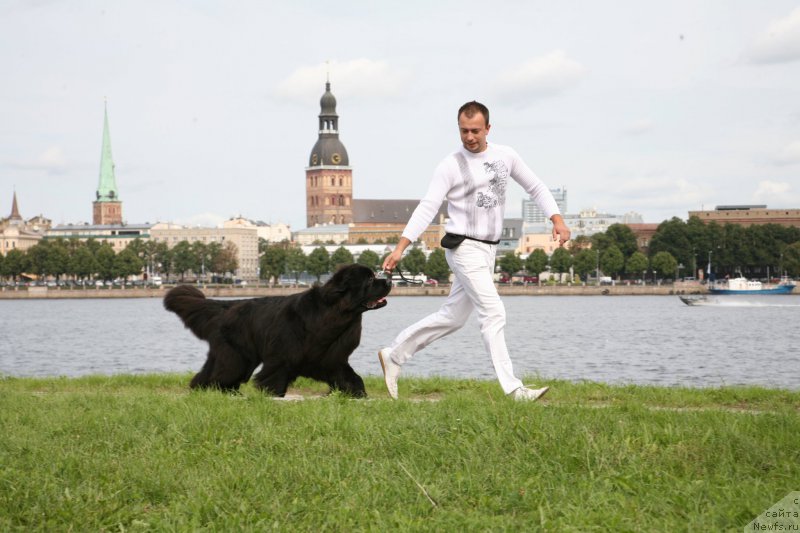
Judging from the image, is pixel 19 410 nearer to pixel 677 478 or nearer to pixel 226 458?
pixel 226 458

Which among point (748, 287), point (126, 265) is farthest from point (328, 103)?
point (748, 287)

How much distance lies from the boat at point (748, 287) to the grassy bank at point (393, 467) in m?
108

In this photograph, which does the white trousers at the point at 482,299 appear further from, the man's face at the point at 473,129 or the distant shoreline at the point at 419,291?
the distant shoreline at the point at 419,291

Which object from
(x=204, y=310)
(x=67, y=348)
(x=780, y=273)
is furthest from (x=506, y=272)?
(x=204, y=310)

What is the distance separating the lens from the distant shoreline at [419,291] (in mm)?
120375

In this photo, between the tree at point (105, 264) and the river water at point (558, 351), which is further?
the tree at point (105, 264)

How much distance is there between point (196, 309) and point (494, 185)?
99.8 inches

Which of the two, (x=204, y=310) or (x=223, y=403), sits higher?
(x=204, y=310)

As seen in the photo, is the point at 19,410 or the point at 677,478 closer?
the point at 677,478

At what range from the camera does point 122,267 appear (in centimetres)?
13600

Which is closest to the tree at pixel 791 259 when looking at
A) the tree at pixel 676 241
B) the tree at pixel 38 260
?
the tree at pixel 676 241

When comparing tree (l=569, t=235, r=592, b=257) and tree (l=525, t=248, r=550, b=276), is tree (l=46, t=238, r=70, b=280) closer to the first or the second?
tree (l=525, t=248, r=550, b=276)

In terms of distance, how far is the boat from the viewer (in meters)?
109

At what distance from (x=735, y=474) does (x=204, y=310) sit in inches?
A: 183
